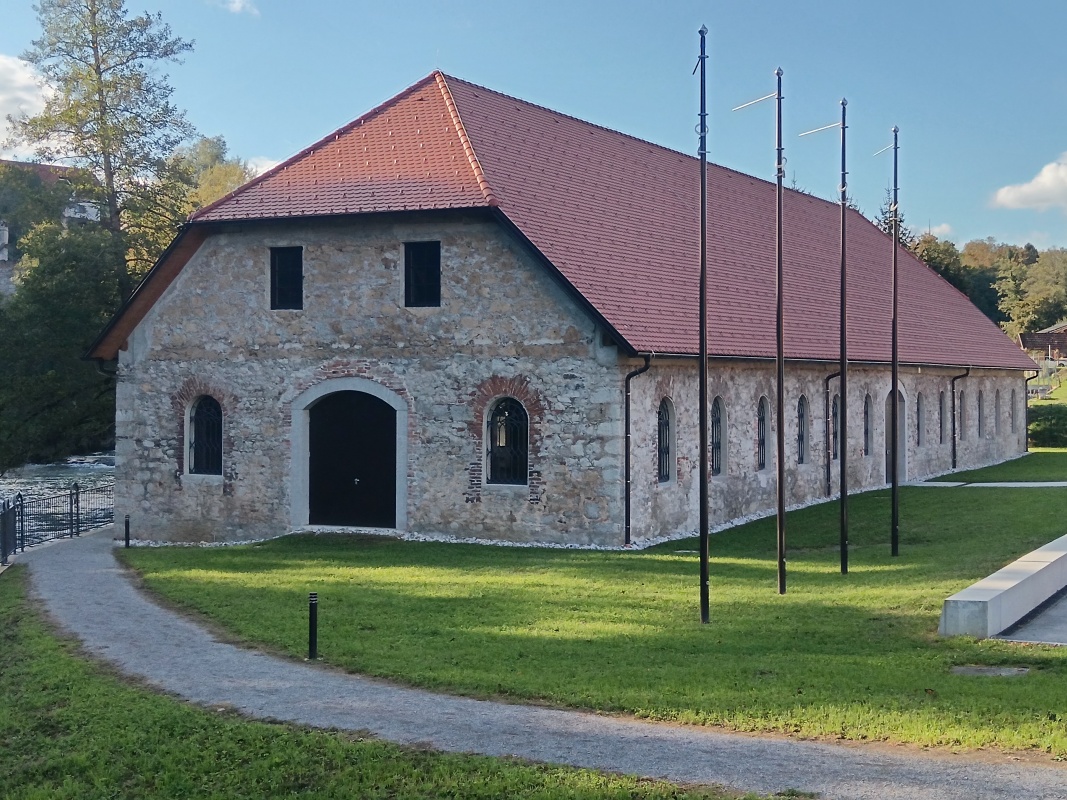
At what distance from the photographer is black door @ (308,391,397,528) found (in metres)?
22.2

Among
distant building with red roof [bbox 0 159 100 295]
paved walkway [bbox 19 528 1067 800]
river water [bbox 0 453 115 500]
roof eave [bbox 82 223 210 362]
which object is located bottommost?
paved walkway [bbox 19 528 1067 800]

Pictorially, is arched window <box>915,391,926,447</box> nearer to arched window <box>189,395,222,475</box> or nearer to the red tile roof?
the red tile roof

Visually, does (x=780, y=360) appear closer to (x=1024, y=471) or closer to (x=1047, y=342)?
(x=1024, y=471)

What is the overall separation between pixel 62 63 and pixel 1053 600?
3805cm

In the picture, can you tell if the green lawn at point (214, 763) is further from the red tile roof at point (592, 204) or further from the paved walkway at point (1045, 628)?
the red tile roof at point (592, 204)

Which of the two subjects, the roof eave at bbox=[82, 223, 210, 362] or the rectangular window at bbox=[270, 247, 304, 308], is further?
the roof eave at bbox=[82, 223, 210, 362]

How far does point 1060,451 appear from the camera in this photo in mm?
46656

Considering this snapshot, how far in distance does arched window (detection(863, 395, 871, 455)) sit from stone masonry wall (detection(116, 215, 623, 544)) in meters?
12.8

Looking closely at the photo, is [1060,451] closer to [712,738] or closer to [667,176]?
[667,176]

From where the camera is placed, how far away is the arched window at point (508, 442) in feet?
69.4

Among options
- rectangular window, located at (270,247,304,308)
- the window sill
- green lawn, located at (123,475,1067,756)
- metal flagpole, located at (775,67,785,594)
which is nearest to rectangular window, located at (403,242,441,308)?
rectangular window, located at (270,247,304,308)

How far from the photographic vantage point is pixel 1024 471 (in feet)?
121

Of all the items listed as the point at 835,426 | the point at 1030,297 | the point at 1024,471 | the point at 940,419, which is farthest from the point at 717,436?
the point at 1030,297

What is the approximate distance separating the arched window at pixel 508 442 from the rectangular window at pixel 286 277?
14.9ft
